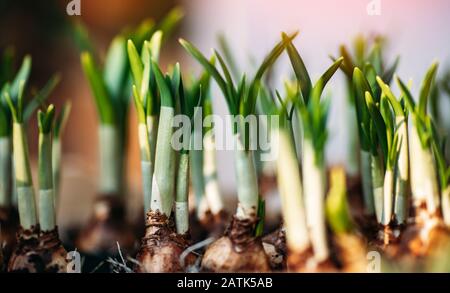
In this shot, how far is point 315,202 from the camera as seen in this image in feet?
2.51

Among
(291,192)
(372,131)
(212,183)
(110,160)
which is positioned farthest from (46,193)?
(372,131)

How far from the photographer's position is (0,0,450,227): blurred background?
855 mm

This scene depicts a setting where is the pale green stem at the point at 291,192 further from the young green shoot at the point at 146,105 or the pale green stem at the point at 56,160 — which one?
the pale green stem at the point at 56,160

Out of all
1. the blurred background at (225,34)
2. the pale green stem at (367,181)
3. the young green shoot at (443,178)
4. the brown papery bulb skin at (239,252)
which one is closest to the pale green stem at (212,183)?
the blurred background at (225,34)

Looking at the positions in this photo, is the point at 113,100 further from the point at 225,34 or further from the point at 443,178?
the point at 443,178

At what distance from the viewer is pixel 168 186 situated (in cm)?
79

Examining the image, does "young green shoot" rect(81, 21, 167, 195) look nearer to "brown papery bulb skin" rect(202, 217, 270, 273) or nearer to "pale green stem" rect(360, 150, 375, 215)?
"brown papery bulb skin" rect(202, 217, 270, 273)

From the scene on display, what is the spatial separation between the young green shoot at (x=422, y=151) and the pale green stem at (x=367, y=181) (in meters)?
0.07

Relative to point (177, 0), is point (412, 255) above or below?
below

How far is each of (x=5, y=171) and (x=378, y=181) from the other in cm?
58

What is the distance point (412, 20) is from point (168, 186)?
46cm
